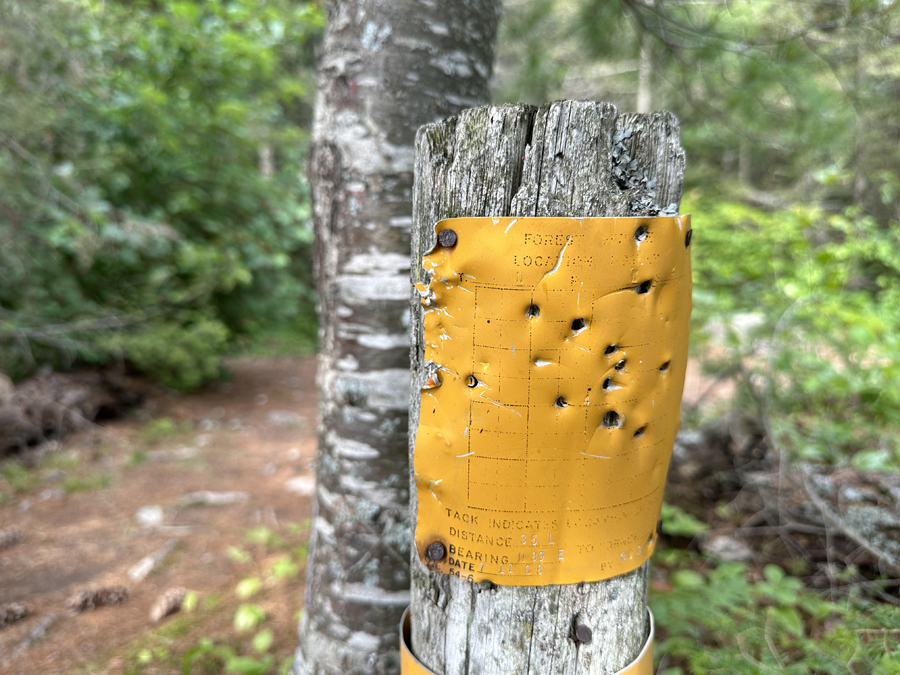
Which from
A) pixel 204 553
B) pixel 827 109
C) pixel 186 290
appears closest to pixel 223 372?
pixel 186 290

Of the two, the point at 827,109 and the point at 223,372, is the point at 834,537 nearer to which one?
the point at 827,109

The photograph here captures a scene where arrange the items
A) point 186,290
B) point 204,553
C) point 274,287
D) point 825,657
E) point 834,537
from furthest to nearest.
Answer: point 274,287, point 186,290, point 204,553, point 834,537, point 825,657

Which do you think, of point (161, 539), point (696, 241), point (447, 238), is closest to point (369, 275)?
point (447, 238)

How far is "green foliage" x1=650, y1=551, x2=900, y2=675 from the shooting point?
1.50 meters

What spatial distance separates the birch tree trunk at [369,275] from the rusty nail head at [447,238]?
0.73 metres

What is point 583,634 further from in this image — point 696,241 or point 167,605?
point 696,241

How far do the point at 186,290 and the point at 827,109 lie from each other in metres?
7.55

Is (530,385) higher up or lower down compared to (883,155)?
lower down

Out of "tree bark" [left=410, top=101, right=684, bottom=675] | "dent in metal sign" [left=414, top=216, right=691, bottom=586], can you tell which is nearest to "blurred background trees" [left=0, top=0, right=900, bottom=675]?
"tree bark" [left=410, top=101, right=684, bottom=675]

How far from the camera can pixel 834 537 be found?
8.82 feet

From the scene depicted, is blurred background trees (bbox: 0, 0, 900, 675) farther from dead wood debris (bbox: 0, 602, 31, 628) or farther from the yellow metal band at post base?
dead wood debris (bbox: 0, 602, 31, 628)

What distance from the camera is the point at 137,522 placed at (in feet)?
11.9

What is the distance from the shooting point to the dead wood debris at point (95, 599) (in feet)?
8.93

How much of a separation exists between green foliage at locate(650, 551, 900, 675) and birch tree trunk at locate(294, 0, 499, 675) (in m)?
A: 1.06
